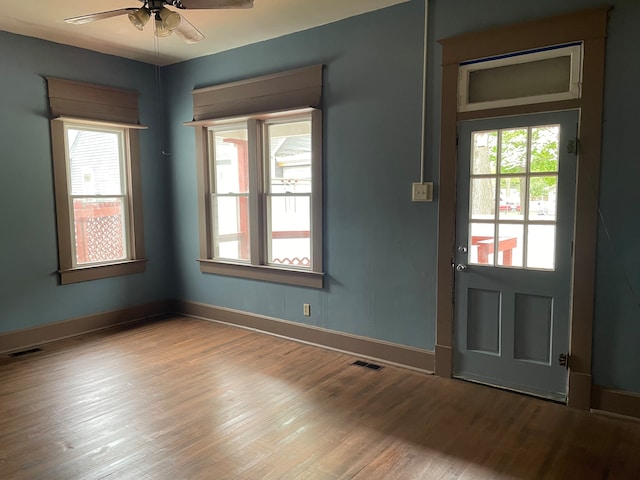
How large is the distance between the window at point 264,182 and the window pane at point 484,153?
1359 millimetres

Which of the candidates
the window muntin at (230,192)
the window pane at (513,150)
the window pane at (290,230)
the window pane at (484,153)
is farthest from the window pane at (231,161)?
the window pane at (513,150)

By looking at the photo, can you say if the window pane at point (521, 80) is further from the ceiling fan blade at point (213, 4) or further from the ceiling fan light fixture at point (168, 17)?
the ceiling fan light fixture at point (168, 17)

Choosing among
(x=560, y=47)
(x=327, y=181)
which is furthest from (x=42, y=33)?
(x=560, y=47)

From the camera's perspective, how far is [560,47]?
9.45ft

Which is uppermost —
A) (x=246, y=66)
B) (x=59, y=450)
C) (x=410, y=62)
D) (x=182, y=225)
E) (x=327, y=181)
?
(x=246, y=66)

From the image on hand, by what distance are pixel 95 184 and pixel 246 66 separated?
200cm

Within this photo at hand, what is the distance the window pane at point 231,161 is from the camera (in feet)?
15.4

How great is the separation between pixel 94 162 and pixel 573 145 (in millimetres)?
4389

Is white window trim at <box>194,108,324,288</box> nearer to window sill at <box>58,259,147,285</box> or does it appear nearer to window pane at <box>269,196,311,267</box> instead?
window pane at <box>269,196,311,267</box>

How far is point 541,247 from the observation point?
3045 millimetres

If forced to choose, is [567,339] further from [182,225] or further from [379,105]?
[182,225]

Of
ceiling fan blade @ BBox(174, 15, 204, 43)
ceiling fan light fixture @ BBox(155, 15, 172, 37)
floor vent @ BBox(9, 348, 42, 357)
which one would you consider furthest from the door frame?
floor vent @ BBox(9, 348, 42, 357)

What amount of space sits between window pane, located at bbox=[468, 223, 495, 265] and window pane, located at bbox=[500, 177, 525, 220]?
0.14 m

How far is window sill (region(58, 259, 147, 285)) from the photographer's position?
448cm
